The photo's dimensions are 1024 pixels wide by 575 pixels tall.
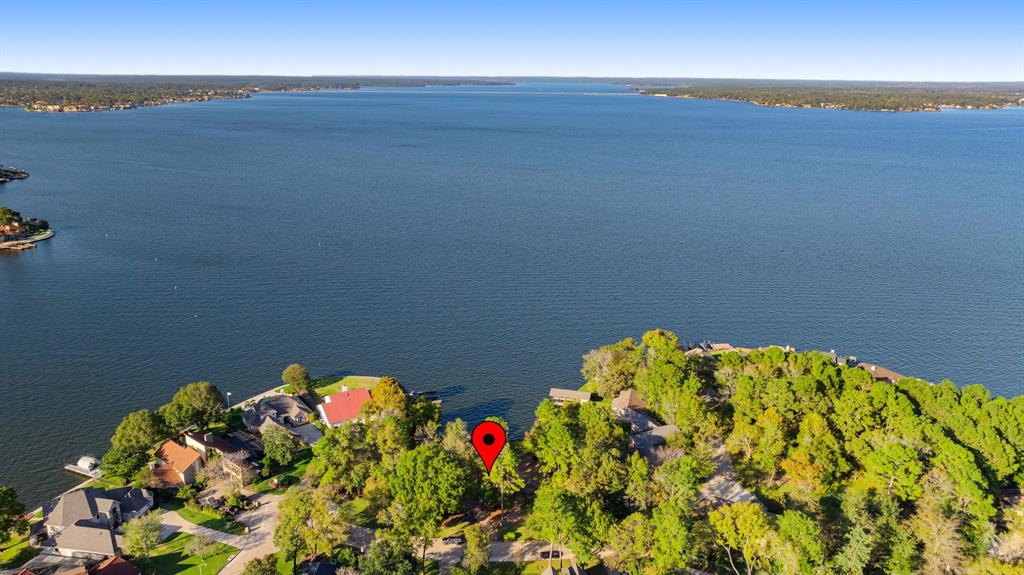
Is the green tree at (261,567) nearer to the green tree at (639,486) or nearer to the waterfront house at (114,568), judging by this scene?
the waterfront house at (114,568)

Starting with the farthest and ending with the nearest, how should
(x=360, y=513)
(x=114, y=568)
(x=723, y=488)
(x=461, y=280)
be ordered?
(x=461, y=280)
(x=723, y=488)
(x=360, y=513)
(x=114, y=568)

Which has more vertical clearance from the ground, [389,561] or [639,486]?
[639,486]

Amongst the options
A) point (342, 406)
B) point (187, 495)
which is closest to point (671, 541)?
point (342, 406)

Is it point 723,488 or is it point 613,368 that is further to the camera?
point 613,368

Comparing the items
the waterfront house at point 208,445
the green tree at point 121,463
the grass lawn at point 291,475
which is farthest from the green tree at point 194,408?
the grass lawn at point 291,475

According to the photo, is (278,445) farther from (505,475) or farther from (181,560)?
(505,475)

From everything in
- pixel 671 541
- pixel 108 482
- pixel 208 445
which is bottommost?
pixel 108 482

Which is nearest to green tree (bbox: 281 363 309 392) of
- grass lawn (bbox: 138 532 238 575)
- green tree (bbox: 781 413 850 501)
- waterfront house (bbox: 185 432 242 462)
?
waterfront house (bbox: 185 432 242 462)
